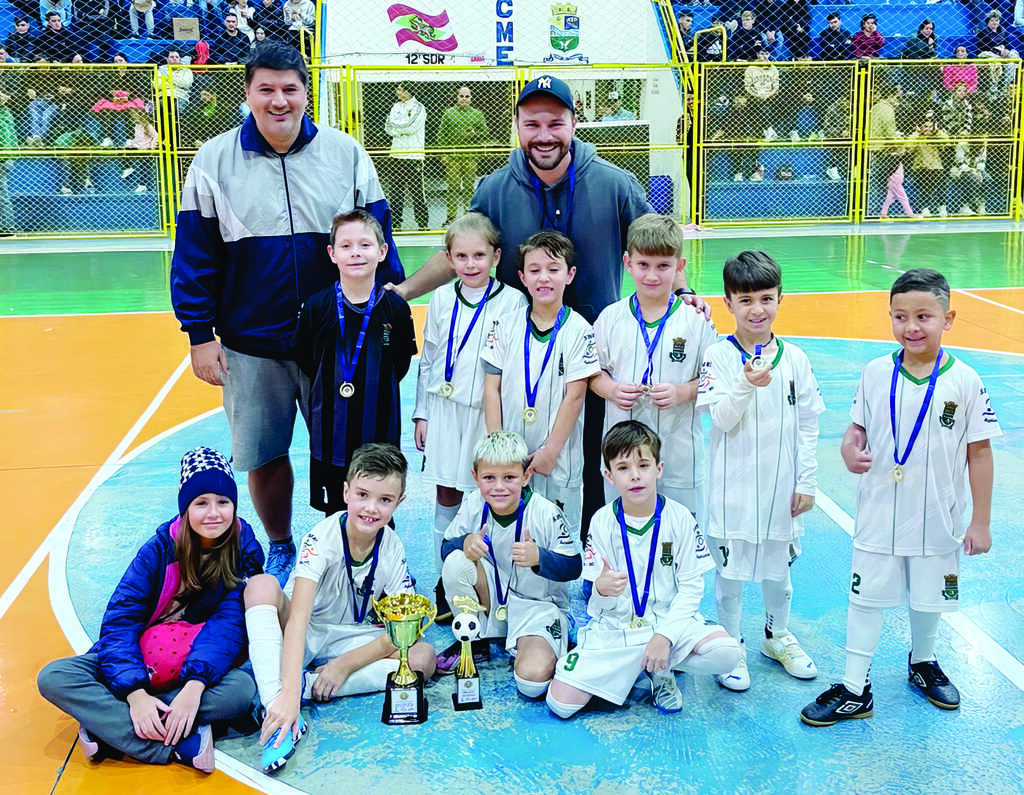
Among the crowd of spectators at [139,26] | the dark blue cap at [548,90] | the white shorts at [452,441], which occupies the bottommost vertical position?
the white shorts at [452,441]

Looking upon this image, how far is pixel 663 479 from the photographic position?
4949mm

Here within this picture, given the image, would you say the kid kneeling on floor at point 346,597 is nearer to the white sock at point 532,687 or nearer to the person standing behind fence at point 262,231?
the white sock at point 532,687

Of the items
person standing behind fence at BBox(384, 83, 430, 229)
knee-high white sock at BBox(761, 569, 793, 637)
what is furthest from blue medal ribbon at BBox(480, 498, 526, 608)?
person standing behind fence at BBox(384, 83, 430, 229)

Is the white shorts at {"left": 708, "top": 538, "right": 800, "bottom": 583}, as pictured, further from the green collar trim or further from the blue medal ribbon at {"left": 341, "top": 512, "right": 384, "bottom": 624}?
the blue medal ribbon at {"left": 341, "top": 512, "right": 384, "bottom": 624}

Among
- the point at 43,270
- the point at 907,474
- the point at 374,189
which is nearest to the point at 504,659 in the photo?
the point at 907,474

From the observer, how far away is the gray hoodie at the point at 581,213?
523 cm

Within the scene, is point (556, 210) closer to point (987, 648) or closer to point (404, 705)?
point (404, 705)

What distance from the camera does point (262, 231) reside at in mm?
5172

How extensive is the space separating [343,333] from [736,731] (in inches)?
92.4

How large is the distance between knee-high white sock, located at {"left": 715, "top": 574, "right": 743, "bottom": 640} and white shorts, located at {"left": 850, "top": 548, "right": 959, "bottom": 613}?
1.73 ft

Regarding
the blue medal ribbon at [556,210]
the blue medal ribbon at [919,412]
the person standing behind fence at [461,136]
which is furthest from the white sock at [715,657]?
the person standing behind fence at [461,136]

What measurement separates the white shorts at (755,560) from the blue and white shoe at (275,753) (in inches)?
70.8

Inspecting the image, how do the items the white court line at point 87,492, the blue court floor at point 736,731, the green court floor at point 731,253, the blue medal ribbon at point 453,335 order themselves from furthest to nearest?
the green court floor at point 731,253
the white court line at point 87,492
the blue medal ribbon at point 453,335
the blue court floor at point 736,731

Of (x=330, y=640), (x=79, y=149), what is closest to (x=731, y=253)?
(x=79, y=149)
